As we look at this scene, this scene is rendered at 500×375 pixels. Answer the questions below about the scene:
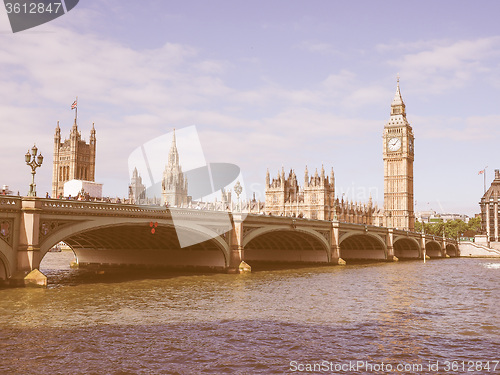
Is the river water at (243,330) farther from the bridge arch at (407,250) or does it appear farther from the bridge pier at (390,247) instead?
the bridge arch at (407,250)

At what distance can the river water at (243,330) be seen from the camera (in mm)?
18609

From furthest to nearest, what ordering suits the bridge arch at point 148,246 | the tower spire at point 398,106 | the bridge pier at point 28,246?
the tower spire at point 398,106, the bridge arch at point 148,246, the bridge pier at point 28,246

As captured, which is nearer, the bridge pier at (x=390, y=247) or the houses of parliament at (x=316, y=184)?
the bridge pier at (x=390, y=247)

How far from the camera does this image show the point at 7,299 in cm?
3059

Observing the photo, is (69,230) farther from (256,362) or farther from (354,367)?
(354,367)

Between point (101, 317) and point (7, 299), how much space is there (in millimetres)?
7162

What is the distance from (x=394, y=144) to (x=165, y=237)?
138 meters

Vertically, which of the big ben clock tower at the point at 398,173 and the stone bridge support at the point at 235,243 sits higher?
the big ben clock tower at the point at 398,173

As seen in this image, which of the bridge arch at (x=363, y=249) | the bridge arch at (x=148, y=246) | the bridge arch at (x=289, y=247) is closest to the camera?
the bridge arch at (x=148, y=246)

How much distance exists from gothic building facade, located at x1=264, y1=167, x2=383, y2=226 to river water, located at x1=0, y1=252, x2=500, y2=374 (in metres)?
99.3

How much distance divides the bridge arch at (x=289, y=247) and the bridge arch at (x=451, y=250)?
76.3 m

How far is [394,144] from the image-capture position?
180 metres

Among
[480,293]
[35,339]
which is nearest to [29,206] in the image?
[35,339]

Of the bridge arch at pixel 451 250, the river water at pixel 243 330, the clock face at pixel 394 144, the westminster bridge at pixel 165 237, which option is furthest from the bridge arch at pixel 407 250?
the river water at pixel 243 330
